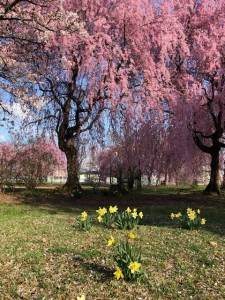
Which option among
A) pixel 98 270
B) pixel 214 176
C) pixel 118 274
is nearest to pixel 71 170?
pixel 214 176

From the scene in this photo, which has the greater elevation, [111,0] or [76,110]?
[111,0]

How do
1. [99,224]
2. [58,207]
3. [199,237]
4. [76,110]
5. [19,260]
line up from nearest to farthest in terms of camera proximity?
[19,260] < [199,237] < [99,224] < [58,207] < [76,110]

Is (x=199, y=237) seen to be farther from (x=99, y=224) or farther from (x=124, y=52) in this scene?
(x=124, y=52)

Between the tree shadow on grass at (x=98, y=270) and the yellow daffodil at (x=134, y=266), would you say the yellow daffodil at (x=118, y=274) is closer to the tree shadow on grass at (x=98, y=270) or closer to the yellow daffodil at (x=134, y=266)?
the yellow daffodil at (x=134, y=266)

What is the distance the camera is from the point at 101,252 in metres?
4.97

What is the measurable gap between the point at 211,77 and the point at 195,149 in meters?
4.18

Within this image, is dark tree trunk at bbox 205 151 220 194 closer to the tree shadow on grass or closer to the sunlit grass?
the sunlit grass

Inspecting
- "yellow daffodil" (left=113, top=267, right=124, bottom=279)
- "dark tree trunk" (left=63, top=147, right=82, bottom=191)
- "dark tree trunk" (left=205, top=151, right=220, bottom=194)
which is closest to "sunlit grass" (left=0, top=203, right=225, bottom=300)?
"yellow daffodil" (left=113, top=267, right=124, bottom=279)

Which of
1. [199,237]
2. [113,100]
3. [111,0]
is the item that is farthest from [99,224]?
[111,0]

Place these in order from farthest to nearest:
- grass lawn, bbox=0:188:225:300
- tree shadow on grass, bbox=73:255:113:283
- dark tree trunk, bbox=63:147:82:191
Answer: dark tree trunk, bbox=63:147:82:191
tree shadow on grass, bbox=73:255:113:283
grass lawn, bbox=0:188:225:300

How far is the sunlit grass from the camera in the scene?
379 centimetres

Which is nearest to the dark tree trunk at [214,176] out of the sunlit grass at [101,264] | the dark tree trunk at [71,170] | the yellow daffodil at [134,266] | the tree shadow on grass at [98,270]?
the dark tree trunk at [71,170]

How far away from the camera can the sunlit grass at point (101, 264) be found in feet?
12.4

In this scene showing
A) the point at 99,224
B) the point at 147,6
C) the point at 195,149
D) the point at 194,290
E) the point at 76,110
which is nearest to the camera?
the point at 194,290
